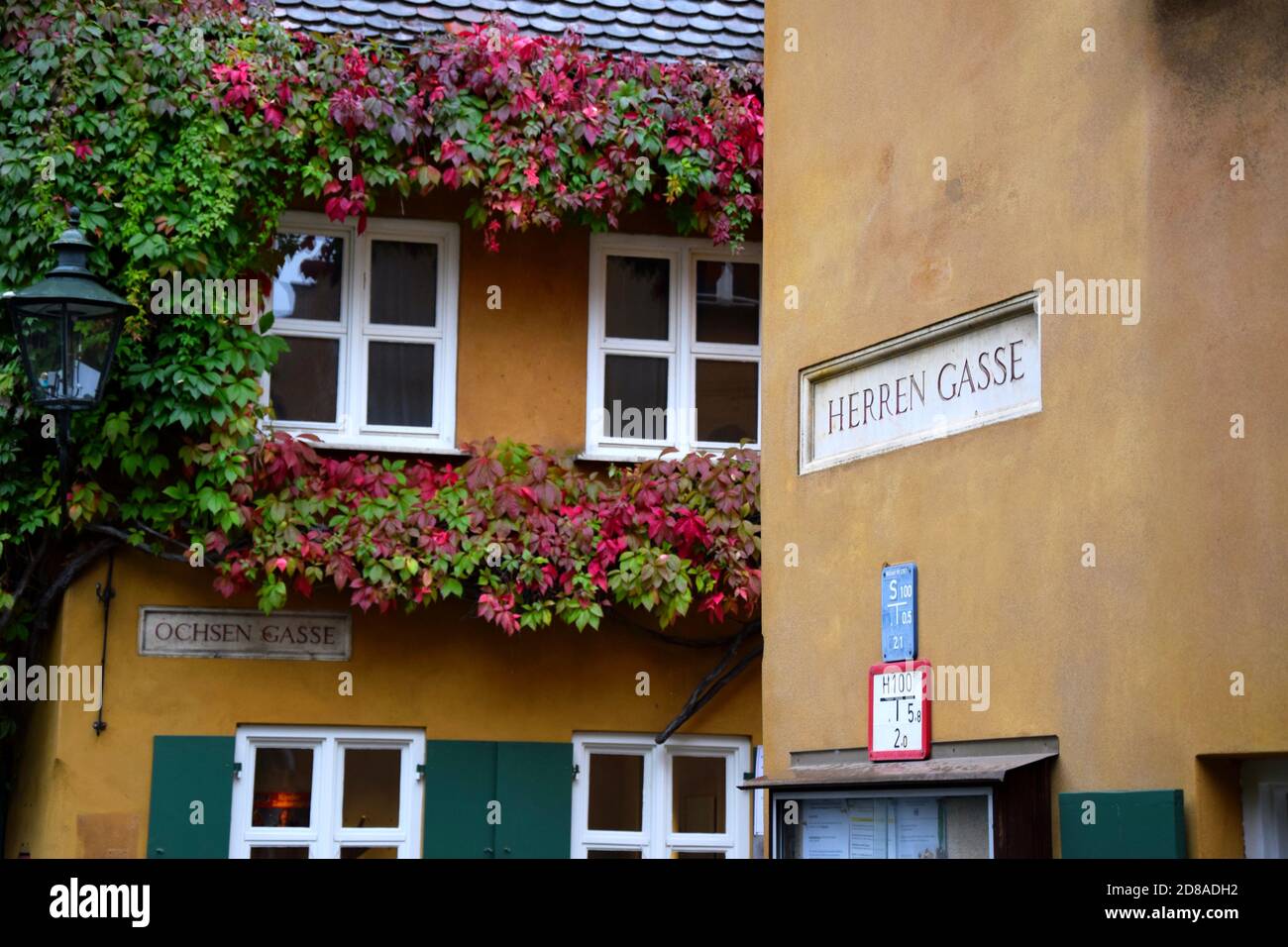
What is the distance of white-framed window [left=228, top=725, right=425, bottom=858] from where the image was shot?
434 inches

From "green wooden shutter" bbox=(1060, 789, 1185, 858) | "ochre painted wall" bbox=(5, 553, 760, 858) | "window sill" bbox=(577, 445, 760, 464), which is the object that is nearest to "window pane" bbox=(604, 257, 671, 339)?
"window sill" bbox=(577, 445, 760, 464)

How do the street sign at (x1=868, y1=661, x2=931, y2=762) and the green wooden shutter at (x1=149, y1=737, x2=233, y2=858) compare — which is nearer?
the street sign at (x1=868, y1=661, x2=931, y2=762)

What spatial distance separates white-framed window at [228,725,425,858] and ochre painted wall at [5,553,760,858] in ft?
0.48

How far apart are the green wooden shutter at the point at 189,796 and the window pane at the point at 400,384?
7.56 feet

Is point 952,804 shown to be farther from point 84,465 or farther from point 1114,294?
point 84,465

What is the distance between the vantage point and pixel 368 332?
458 inches

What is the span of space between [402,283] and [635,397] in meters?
1.67

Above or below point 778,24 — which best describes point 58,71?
above

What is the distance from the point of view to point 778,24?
8.42m

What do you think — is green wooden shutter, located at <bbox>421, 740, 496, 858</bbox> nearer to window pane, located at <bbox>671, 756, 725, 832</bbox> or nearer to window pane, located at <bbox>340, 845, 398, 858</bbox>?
window pane, located at <bbox>340, 845, 398, 858</bbox>

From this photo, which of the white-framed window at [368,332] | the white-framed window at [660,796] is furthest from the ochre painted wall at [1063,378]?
the white-framed window at [368,332]

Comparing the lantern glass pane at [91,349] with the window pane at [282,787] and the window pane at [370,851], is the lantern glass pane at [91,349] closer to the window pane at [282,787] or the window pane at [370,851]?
the window pane at [282,787]
